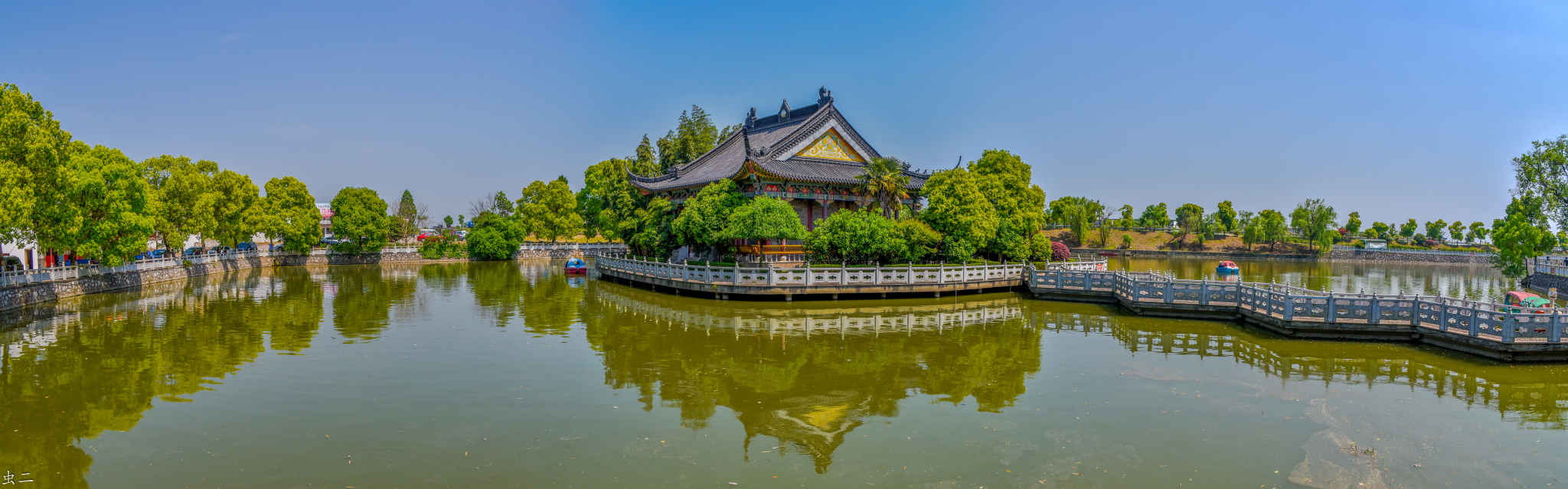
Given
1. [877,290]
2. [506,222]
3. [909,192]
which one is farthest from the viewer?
[506,222]

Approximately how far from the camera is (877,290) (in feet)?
74.8

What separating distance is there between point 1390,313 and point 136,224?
36035mm

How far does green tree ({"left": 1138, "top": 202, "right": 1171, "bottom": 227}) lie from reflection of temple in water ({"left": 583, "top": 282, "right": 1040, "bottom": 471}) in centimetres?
7718

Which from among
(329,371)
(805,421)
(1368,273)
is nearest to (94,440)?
(329,371)

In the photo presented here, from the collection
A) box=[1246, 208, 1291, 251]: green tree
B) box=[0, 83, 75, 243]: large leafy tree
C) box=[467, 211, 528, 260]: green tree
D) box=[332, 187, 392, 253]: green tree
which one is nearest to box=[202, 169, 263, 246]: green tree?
box=[332, 187, 392, 253]: green tree

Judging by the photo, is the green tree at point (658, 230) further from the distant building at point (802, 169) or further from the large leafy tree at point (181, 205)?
the large leafy tree at point (181, 205)

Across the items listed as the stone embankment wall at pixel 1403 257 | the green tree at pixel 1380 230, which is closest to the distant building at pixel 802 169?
the stone embankment wall at pixel 1403 257

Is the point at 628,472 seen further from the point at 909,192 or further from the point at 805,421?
the point at 909,192

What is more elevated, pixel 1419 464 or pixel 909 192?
pixel 909 192

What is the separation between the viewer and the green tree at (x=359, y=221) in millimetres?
46125

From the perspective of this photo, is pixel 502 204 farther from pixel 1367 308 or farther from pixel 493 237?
pixel 1367 308

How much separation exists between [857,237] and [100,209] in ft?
80.4

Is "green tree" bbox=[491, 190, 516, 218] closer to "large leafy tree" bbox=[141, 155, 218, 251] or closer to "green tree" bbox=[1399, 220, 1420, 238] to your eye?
"large leafy tree" bbox=[141, 155, 218, 251]

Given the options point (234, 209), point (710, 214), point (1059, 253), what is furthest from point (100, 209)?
point (1059, 253)
